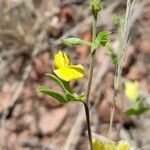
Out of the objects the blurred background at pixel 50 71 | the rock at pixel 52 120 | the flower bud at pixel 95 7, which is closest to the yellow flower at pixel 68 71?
the flower bud at pixel 95 7

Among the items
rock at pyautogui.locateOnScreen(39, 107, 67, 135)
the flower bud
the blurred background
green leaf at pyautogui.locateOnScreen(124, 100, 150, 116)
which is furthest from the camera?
rock at pyautogui.locateOnScreen(39, 107, 67, 135)

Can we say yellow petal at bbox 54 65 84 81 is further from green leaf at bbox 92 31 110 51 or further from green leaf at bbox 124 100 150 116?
green leaf at bbox 124 100 150 116

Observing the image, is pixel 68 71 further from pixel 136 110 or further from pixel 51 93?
pixel 136 110

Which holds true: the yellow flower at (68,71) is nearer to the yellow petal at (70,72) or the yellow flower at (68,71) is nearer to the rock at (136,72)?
the yellow petal at (70,72)

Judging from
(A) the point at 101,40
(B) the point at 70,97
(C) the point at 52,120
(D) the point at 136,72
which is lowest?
(C) the point at 52,120

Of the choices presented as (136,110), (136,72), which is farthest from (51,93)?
(136,72)

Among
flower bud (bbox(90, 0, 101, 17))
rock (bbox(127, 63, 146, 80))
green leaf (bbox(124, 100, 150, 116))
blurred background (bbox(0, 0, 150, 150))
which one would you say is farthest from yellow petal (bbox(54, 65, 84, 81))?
rock (bbox(127, 63, 146, 80))
